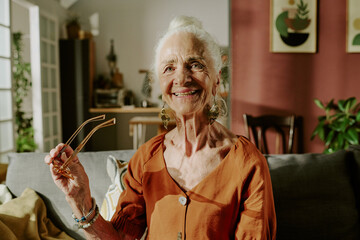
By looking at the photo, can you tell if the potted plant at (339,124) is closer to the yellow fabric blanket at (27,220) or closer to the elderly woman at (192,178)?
the elderly woman at (192,178)

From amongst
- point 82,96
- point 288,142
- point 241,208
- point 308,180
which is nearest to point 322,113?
point 288,142

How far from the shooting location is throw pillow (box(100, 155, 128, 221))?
4.43 feet

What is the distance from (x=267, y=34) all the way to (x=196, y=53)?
101 inches

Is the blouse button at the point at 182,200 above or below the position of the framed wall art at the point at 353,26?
below

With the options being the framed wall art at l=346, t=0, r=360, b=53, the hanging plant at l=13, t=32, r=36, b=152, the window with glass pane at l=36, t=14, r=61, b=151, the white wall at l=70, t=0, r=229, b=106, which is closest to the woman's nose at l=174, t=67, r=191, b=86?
the framed wall art at l=346, t=0, r=360, b=53

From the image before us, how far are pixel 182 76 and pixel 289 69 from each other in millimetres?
2600

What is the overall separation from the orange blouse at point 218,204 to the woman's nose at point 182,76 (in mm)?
258

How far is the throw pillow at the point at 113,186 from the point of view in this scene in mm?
1351

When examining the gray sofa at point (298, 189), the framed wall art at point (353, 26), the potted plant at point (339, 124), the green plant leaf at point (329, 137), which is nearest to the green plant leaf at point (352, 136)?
the potted plant at point (339, 124)

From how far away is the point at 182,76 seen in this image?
95 centimetres

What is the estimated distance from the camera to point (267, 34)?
3.29 meters

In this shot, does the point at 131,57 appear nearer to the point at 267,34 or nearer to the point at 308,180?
the point at 267,34

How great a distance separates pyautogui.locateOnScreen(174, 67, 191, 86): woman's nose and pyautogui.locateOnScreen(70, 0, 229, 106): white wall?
5282mm

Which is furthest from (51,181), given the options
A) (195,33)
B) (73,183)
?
(195,33)
